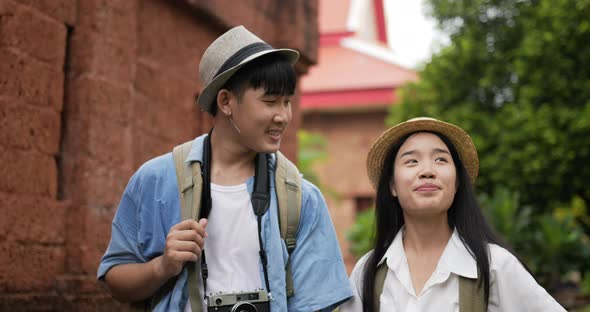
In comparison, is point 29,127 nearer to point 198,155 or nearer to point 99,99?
point 99,99

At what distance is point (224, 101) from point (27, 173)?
60.2 inches

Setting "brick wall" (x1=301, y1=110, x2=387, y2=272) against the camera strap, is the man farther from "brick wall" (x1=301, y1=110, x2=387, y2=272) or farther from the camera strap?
"brick wall" (x1=301, y1=110, x2=387, y2=272)

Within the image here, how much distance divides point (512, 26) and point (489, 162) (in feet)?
9.14

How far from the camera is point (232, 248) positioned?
2.81m

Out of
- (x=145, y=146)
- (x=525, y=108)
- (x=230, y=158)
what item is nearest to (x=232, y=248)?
(x=230, y=158)

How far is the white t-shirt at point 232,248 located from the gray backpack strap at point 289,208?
0.11 metres

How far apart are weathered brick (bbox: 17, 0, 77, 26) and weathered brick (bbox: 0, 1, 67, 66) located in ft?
0.11

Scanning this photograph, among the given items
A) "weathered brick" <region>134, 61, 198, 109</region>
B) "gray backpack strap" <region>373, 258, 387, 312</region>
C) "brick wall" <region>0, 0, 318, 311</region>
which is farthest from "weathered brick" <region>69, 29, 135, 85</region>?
Result: "gray backpack strap" <region>373, 258, 387, 312</region>

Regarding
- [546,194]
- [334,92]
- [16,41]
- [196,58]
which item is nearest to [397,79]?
[334,92]

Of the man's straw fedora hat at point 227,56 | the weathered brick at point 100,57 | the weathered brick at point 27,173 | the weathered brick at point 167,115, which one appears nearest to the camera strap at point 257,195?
the man's straw fedora hat at point 227,56

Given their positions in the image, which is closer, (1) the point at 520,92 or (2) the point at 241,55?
(2) the point at 241,55

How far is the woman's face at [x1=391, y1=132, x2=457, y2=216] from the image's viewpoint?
3.15 metres

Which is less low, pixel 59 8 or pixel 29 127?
pixel 59 8

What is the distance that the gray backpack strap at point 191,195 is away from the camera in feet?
8.98
